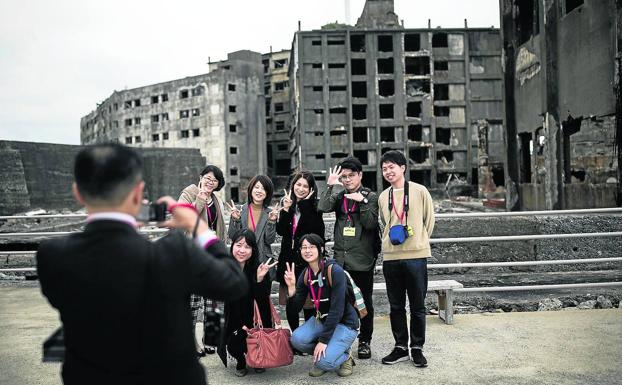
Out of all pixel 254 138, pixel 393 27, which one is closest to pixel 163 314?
pixel 393 27

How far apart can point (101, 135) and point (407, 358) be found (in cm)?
5999

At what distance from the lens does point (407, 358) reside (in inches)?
156

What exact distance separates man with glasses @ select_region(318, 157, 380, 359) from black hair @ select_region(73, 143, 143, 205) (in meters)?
2.52

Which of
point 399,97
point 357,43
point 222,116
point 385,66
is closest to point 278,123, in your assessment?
point 222,116

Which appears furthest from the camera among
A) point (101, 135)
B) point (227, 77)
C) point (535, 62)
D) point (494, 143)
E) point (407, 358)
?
point (101, 135)

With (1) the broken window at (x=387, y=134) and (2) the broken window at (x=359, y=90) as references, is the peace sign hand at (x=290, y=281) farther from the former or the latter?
(2) the broken window at (x=359, y=90)

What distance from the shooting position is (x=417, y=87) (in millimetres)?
40281

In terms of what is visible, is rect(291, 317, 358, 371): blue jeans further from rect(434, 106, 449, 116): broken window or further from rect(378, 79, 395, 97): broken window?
rect(434, 106, 449, 116): broken window

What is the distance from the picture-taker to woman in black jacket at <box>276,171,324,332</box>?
4.24 metres

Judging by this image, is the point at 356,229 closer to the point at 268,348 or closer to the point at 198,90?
the point at 268,348

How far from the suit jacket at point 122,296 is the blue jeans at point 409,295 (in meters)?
2.55

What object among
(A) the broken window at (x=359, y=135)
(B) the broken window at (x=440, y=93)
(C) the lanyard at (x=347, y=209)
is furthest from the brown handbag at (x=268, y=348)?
(B) the broken window at (x=440, y=93)

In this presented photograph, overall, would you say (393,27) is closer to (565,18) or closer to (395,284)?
(565,18)

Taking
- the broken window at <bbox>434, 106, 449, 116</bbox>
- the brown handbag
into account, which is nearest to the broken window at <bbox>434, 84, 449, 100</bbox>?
the broken window at <bbox>434, 106, 449, 116</bbox>
